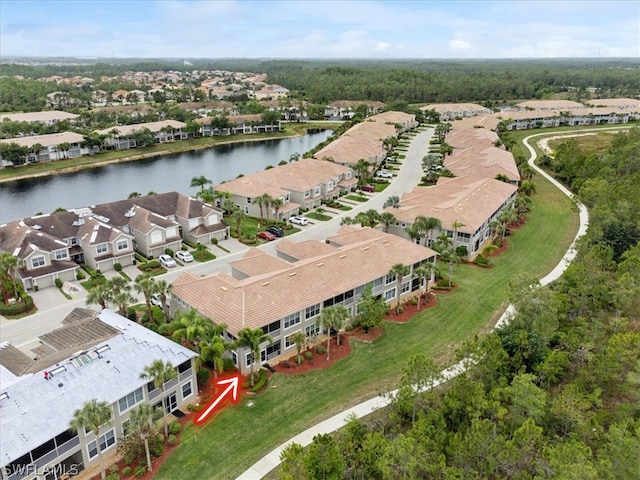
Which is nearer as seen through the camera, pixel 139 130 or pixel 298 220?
pixel 298 220

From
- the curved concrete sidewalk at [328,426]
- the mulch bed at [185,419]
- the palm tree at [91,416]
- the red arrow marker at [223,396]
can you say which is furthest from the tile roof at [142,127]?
the curved concrete sidewalk at [328,426]

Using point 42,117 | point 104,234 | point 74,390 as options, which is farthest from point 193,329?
point 42,117

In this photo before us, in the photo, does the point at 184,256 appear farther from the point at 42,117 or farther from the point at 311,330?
the point at 42,117

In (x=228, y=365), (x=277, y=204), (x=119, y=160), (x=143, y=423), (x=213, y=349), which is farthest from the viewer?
(x=119, y=160)

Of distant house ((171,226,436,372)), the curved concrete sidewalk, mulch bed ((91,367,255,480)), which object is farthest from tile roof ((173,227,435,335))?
the curved concrete sidewalk

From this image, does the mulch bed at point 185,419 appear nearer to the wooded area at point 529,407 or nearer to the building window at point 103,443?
the building window at point 103,443
